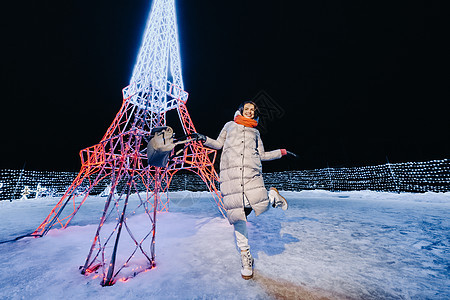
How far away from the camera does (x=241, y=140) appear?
2.23m

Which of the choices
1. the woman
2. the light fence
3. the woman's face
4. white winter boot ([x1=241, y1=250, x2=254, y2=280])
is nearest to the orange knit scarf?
the woman

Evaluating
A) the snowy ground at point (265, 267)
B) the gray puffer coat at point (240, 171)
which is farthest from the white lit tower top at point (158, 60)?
the snowy ground at point (265, 267)

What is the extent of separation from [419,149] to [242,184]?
21286 millimetres

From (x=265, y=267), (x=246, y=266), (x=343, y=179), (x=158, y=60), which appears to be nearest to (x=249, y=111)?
(x=246, y=266)

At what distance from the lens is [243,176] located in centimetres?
206

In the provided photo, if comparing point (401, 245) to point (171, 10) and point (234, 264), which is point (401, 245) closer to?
point (234, 264)

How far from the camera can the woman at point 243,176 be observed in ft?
6.49

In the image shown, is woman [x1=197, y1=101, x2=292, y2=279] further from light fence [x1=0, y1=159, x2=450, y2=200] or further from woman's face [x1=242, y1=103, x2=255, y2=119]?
light fence [x1=0, y1=159, x2=450, y2=200]

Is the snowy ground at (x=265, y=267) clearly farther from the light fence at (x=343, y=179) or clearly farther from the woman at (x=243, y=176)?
the light fence at (x=343, y=179)

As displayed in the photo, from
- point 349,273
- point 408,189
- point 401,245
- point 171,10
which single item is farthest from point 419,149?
point 171,10

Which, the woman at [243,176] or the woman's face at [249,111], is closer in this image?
the woman at [243,176]

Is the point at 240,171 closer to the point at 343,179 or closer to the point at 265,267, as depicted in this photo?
the point at 265,267

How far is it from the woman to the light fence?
12.1 metres

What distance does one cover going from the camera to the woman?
6.49ft
